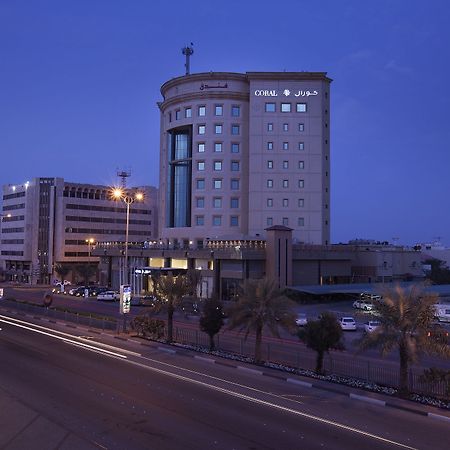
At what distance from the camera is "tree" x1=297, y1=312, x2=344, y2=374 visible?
911 inches

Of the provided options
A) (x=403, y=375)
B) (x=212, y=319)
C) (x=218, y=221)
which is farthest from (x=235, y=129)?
(x=403, y=375)

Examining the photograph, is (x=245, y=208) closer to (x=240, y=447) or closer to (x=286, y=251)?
(x=286, y=251)

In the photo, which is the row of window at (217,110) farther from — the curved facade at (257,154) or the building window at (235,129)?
the building window at (235,129)

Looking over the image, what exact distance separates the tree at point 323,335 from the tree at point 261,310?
2434 millimetres

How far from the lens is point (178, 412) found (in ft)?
56.4

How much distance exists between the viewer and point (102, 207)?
125438 millimetres

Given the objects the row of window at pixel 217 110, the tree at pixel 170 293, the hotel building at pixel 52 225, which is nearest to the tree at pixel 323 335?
the tree at pixel 170 293

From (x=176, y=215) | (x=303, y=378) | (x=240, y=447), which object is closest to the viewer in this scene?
(x=240, y=447)

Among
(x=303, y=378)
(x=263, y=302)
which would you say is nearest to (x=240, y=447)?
(x=303, y=378)

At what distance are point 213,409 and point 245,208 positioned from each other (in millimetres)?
61712

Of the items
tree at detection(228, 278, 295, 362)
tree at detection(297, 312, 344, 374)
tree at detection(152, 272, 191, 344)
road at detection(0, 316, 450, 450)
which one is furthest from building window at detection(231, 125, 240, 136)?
tree at detection(297, 312, 344, 374)

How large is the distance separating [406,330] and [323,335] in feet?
14.0

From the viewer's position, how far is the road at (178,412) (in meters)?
14.4

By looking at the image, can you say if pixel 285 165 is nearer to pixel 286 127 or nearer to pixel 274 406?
pixel 286 127
